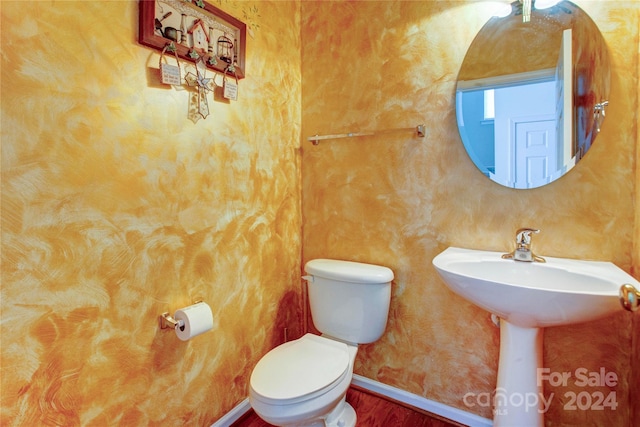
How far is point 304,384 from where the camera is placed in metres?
1.16

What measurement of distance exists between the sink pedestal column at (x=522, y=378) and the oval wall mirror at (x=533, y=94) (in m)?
0.60

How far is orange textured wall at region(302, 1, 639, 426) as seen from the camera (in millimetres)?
1164

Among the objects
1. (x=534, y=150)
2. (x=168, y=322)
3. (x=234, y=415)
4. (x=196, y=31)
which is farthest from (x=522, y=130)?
(x=234, y=415)

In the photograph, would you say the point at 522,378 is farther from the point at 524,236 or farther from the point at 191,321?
the point at 191,321

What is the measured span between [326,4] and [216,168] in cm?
113

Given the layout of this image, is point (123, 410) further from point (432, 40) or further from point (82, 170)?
point (432, 40)

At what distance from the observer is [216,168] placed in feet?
4.47

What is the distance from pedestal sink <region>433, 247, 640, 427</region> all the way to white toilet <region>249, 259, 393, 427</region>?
413mm

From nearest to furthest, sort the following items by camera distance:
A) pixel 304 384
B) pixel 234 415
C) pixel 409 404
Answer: pixel 304 384 < pixel 234 415 < pixel 409 404

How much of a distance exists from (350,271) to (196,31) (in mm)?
1202

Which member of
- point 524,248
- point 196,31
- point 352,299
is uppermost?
point 196,31

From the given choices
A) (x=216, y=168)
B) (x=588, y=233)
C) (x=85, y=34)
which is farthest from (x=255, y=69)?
(x=588, y=233)

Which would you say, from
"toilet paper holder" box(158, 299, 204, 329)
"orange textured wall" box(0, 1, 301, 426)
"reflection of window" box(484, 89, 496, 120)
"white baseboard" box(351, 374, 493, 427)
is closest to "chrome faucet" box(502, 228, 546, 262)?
"reflection of window" box(484, 89, 496, 120)

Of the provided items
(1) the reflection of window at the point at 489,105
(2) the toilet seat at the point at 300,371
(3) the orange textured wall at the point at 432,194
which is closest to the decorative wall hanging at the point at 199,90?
(3) the orange textured wall at the point at 432,194
